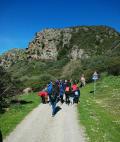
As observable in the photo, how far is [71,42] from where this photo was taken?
110m

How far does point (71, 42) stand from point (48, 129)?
93822mm

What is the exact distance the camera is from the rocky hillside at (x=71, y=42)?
103 meters

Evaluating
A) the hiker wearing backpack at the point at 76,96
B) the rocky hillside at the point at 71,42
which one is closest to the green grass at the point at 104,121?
the hiker wearing backpack at the point at 76,96

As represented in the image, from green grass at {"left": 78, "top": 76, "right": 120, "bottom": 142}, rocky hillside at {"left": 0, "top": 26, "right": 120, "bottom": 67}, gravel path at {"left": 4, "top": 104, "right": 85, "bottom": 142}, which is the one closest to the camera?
Answer: gravel path at {"left": 4, "top": 104, "right": 85, "bottom": 142}

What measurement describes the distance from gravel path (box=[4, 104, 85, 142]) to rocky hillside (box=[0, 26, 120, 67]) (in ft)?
261

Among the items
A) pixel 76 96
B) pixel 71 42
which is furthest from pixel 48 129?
pixel 71 42

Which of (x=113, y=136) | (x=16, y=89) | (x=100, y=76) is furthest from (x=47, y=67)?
(x=113, y=136)

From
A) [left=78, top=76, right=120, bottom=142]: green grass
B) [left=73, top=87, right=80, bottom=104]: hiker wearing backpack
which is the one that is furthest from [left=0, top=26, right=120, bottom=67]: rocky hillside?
[left=73, top=87, right=80, bottom=104]: hiker wearing backpack

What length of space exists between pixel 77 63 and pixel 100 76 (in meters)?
27.6

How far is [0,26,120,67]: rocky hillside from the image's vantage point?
103 metres

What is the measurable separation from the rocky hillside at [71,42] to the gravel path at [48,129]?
79471mm

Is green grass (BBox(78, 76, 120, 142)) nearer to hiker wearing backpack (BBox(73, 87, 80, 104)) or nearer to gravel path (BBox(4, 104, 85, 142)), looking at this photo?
gravel path (BBox(4, 104, 85, 142))

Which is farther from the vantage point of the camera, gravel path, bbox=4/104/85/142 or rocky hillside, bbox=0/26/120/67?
rocky hillside, bbox=0/26/120/67

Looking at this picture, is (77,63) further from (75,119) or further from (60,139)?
(60,139)
